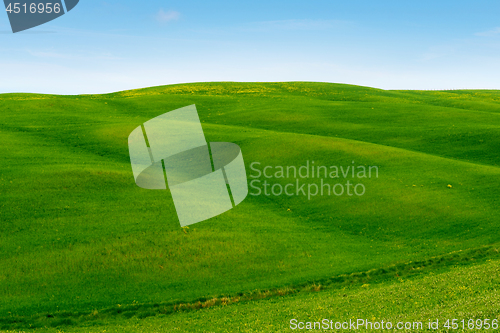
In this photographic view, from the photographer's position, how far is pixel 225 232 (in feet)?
81.6

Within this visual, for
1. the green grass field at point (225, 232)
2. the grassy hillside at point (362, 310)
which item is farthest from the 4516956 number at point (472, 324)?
the green grass field at point (225, 232)

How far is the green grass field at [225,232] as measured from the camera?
1834cm

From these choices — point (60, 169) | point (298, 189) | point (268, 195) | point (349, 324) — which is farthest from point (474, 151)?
point (60, 169)

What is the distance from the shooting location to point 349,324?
11.9 metres

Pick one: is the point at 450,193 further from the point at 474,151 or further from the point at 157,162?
the point at 157,162

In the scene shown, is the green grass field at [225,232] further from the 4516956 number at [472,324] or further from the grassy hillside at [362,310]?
the 4516956 number at [472,324]

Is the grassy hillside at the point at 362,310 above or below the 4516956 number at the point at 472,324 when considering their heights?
below

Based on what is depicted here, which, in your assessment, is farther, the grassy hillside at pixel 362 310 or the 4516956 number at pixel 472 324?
the grassy hillside at pixel 362 310

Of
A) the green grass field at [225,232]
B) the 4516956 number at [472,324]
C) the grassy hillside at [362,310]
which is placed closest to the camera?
the 4516956 number at [472,324]

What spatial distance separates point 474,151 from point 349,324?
126 ft

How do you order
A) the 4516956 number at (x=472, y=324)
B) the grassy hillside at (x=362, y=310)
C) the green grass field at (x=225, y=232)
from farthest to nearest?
the green grass field at (x=225, y=232) → the grassy hillside at (x=362, y=310) → the 4516956 number at (x=472, y=324)

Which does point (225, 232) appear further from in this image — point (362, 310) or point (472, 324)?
point (472, 324)

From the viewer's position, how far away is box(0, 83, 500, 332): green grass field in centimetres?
1834

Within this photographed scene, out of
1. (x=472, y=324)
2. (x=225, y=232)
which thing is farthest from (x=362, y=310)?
(x=225, y=232)
